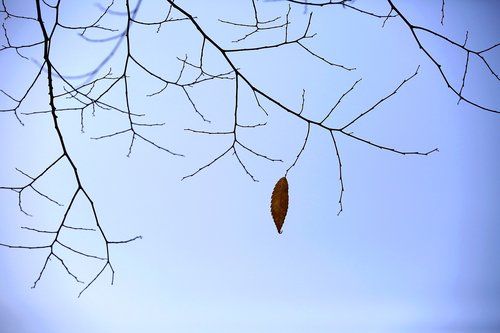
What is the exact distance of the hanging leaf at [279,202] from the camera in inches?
32.4

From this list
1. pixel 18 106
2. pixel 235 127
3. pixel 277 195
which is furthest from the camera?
pixel 18 106

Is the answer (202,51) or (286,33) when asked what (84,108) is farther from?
(286,33)

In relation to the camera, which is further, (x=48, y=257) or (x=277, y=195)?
(x=48, y=257)

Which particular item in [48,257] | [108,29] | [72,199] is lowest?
[48,257]

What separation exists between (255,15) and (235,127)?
0.25 m

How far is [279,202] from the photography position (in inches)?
32.9

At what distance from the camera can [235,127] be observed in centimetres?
95

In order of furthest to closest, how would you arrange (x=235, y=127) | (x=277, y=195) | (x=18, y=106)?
1. (x=18, y=106)
2. (x=235, y=127)
3. (x=277, y=195)

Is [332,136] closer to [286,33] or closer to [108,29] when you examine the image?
[286,33]

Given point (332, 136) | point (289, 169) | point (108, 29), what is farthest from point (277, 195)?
point (108, 29)

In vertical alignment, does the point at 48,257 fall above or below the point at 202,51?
below

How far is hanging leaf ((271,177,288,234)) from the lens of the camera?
82 centimetres

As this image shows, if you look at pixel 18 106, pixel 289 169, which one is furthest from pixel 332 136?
pixel 18 106

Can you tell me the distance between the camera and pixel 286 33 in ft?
3.12
